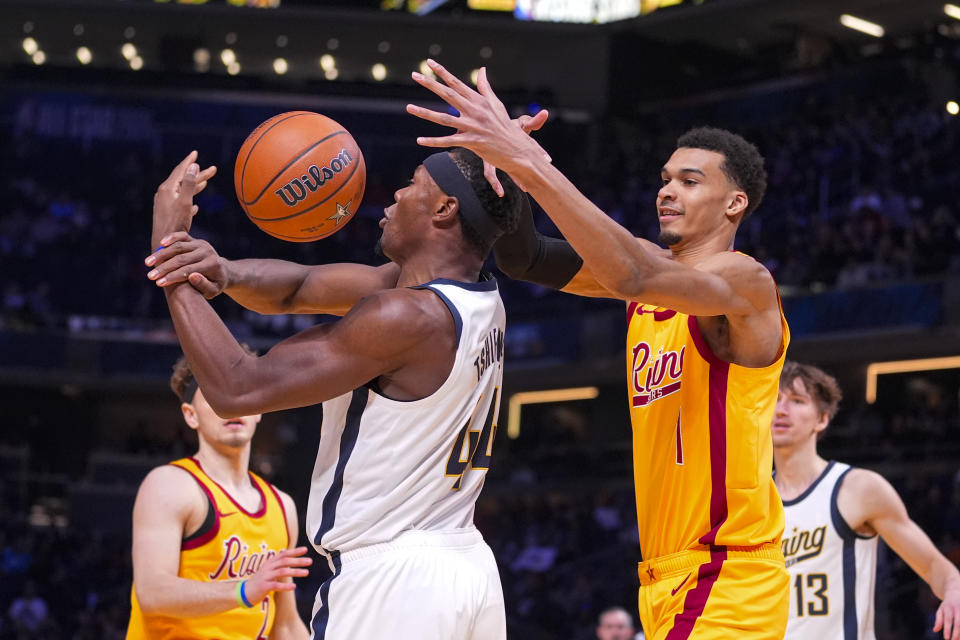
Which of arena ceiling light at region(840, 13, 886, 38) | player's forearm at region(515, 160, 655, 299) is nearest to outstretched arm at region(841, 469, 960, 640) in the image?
player's forearm at region(515, 160, 655, 299)

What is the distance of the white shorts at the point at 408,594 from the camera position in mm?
3283

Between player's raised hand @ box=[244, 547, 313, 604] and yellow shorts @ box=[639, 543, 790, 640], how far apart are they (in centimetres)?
117

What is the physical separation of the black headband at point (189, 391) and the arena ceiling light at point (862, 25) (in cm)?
2207

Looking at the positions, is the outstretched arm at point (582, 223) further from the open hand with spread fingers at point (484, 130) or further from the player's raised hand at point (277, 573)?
the player's raised hand at point (277, 573)

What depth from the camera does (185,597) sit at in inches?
183

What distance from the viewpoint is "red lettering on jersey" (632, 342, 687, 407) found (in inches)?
159

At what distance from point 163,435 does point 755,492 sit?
24700 millimetres

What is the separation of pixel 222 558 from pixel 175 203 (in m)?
2.14

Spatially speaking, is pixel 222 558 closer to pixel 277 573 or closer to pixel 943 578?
pixel 277 573

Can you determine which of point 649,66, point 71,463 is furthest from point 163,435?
point 649,66

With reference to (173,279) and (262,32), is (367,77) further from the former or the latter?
(173,279)

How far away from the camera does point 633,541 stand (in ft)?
54.9

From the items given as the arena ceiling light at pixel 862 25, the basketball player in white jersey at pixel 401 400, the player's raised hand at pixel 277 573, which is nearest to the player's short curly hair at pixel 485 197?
the basketball player in white jersey at pixel 401 400

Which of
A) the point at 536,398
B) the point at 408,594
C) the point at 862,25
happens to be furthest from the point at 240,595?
the point at 862,25
